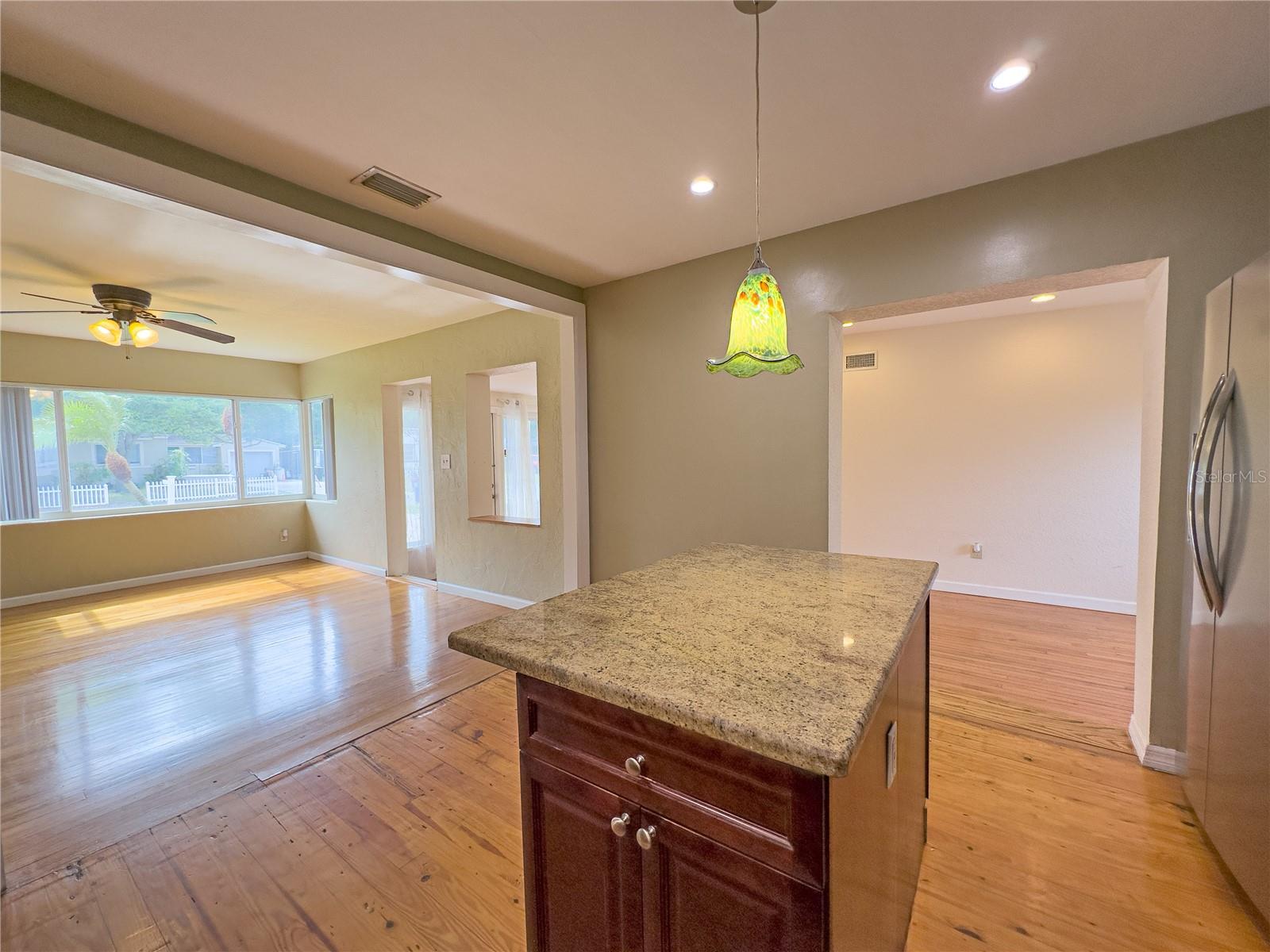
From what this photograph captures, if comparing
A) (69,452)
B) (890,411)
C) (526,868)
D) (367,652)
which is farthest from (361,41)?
(69,452)

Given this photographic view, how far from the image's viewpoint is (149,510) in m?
5.64

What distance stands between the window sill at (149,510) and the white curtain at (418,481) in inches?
70.5

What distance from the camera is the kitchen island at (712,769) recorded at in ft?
2.52

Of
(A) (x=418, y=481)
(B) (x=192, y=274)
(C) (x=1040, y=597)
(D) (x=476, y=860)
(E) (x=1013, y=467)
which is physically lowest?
(D) (x=476, y=860)

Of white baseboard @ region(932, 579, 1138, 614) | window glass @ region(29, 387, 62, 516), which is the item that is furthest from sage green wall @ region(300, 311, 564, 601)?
white baseboard @ region(932, 579, 1138, 614)

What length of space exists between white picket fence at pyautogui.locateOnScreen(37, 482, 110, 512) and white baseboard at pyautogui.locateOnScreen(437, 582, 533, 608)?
381cm

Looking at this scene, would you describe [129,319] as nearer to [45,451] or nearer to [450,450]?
[450,450]

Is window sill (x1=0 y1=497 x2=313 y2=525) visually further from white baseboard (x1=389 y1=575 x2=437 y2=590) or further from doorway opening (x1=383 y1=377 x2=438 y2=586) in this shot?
white baseboard (x1=389 y1=575 x2=437 y2=590)

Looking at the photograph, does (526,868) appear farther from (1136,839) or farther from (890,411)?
(890,411)

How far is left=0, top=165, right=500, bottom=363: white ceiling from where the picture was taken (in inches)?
98.6

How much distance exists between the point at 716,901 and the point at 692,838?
0.11 meters

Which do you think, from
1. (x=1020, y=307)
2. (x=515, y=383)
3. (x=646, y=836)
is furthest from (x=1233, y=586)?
(x=515, y=383)

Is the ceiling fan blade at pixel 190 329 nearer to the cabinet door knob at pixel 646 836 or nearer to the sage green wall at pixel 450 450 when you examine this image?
the sage green wall at pixel 450 450

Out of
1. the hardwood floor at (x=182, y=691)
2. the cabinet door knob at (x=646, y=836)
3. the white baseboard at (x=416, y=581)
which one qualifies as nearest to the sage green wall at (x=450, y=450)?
the white baseboard at (x=416, y=581)
